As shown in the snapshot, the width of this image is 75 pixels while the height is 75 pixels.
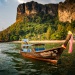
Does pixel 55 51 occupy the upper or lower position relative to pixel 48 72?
upper

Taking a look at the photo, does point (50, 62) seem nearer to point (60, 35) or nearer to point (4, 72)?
point (4, 72)

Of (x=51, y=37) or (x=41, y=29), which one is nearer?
(x=51, y=37)

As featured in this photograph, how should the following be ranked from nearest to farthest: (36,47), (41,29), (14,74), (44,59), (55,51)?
1. (14,74)
2. (55,51)
3. (44,59)
4. (36,47)
5. (41,29)

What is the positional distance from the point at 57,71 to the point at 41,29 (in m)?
165

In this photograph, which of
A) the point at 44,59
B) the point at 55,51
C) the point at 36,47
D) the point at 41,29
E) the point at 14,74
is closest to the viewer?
the point at 14,74

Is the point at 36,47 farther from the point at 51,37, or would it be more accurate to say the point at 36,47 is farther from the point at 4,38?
the point at 4,38

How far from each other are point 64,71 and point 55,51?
7.23 m

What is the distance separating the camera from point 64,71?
90.8 ft

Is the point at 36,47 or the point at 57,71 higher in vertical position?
the point at 36,47

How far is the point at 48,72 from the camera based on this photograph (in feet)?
89.7

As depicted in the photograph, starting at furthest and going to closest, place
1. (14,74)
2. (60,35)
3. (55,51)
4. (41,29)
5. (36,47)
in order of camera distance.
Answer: (41,29) → (60,35) → (36,47) → (55,51) → (14,74)

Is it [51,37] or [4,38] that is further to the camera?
[4,38]

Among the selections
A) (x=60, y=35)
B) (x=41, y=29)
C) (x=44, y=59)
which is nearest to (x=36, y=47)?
(x=44, y=59)

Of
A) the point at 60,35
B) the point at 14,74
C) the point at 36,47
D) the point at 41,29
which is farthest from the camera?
the point at 41,29
